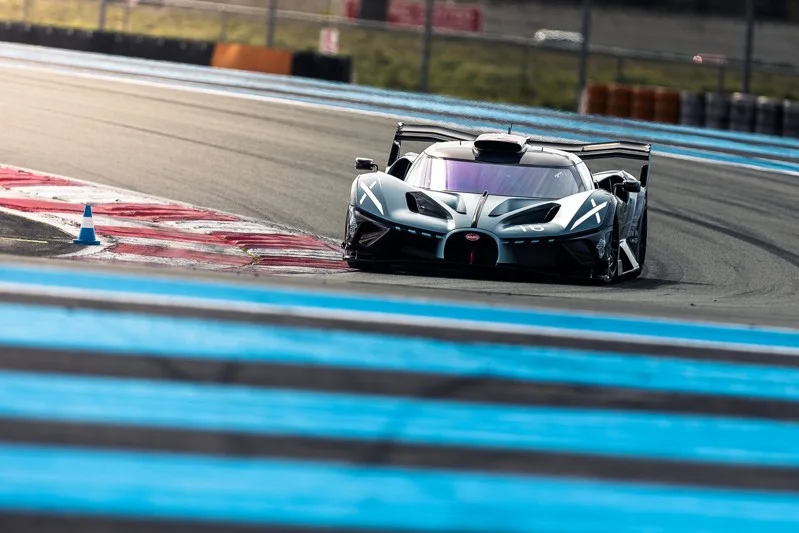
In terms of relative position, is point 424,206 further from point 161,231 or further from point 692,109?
point 692,109

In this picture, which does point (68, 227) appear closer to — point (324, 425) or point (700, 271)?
point (700, 271)

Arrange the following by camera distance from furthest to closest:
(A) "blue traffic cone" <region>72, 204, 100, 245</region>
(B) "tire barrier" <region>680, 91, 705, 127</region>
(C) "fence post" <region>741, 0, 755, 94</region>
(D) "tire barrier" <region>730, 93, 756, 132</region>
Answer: (B) "tire barrier" <region>680, 91, 705, 127</region>
(C) "fence post" <region>741, 0, 755, 94</region>
(D) "tire barrier" <region>730, 93, 756, 132</region>
(A) "blue traffic cone" <region>72, 204, 100, 245</region>

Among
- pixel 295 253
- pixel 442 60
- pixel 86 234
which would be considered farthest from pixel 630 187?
pixel 442 60

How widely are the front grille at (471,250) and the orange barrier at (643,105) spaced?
1592 cm

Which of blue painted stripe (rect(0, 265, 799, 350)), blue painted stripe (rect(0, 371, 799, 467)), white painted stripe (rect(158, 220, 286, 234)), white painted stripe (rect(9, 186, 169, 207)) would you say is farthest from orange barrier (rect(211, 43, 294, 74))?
blue painted stripe (rect(0, 371, 799, 467))

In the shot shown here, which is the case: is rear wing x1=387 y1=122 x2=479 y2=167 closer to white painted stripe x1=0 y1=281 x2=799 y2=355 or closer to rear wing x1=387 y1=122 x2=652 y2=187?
rear wing x1=387 y1=122 x2=652 y2=187

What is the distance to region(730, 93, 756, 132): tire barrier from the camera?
24.7 metres

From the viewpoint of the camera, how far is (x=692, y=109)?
25.5m

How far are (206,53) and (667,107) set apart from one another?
932cm

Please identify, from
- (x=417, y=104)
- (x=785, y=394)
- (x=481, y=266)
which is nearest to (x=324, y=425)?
(x=785, y=394)

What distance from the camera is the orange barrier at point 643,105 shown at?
25.8 metres

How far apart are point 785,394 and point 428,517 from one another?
2487mm

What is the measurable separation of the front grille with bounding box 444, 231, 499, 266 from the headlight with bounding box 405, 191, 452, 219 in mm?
298

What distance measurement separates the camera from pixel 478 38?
98.1 feet
